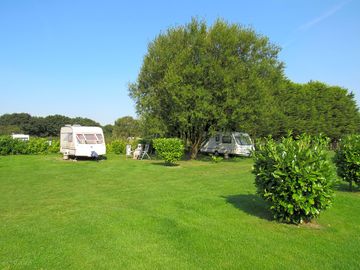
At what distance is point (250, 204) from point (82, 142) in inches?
591

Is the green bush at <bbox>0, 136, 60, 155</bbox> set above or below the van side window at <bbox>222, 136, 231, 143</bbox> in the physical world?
below

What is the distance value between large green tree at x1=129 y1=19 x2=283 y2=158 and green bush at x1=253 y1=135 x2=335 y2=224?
1300 centimetres

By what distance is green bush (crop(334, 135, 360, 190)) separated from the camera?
9.62 meters

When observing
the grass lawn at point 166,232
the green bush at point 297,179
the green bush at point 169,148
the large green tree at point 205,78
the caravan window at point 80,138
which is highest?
the large green tree at point 205,78

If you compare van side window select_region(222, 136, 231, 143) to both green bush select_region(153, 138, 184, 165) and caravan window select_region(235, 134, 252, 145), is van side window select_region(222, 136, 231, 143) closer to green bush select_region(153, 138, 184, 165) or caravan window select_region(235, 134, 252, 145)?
caravan window select_region(235, 134, 252, 145)

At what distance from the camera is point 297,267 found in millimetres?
4402

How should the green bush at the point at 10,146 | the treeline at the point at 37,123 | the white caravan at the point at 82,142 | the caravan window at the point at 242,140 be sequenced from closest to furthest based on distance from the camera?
the white caravan at the point at 82,142 → the caravan window at the point at 242,140 → the green bush at the point at 10,146 → the treeline at the point at 37,123

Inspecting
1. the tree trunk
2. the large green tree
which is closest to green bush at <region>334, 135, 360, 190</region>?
the large green tree

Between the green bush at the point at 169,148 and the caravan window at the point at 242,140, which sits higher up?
the caravan window at the point at 242,140

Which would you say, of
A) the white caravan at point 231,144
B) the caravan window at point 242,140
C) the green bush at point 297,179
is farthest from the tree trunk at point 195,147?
the green bush at point 297,179

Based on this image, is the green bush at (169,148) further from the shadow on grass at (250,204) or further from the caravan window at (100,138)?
the shadow on grass at (250,204)

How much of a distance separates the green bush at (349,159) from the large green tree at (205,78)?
9.75m

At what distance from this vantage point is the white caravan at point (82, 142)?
20766mm

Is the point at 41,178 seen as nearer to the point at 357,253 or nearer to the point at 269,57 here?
the point at 357,253
